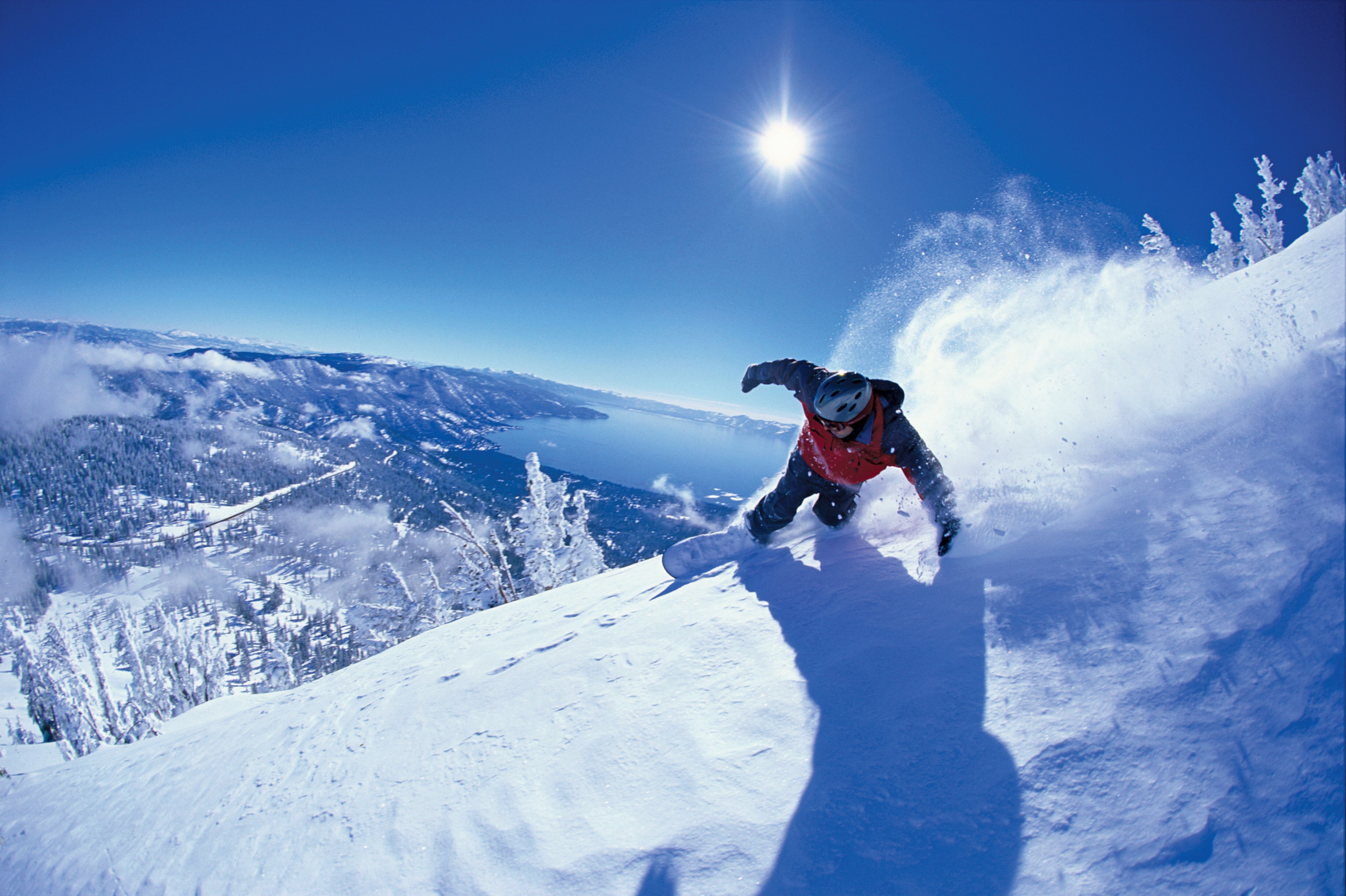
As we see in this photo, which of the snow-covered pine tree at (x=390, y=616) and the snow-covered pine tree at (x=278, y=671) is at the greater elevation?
the snow-covered pine tree at (x=390, y=616)

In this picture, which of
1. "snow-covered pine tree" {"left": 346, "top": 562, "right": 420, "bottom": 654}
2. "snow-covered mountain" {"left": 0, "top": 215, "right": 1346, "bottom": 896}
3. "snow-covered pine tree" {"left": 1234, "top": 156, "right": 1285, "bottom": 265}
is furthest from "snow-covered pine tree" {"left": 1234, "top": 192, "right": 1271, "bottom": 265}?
"snow-covered pine tree" {"left": 346, "top": 562, "right": 420, "bottom": 654}

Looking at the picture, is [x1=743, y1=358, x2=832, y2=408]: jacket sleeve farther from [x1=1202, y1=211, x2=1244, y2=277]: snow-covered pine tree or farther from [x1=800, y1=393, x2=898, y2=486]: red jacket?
[x1=1202, y1=211, x2=1244, y2=277]: snow-covered pine tree

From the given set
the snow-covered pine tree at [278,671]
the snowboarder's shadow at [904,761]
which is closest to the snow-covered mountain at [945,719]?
the snowboarder's shadow at [904,761]

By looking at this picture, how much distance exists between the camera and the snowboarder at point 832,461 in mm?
3844

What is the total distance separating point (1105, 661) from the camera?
78.8 inches

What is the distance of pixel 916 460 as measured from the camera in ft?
12.9

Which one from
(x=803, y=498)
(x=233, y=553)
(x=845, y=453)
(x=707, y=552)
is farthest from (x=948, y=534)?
(x=233, y=553)

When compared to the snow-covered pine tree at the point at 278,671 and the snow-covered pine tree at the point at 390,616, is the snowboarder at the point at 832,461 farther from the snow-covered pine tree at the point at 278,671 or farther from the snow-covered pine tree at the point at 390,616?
the snow-covered pine tree at the point at 278,671

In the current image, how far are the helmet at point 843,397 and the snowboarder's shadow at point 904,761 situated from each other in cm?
140

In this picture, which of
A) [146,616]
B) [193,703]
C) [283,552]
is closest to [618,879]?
[193,703]

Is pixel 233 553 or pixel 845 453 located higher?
pixel 845 453

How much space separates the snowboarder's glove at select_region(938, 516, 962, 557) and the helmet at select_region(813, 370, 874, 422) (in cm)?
107

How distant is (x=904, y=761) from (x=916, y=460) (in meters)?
2.51

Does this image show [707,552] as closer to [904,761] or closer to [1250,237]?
[904,761]
